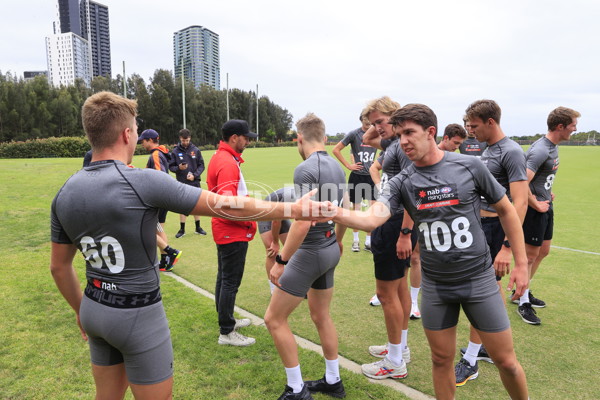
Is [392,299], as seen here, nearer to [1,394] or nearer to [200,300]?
[200,300]

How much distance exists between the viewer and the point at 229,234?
426 cm

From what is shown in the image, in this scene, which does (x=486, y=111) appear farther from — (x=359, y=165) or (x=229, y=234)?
(x=359, y=165)

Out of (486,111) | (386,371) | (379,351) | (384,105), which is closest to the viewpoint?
(486,111)

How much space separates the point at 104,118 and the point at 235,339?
322 centimetres

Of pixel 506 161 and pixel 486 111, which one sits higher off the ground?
pixel 486 111

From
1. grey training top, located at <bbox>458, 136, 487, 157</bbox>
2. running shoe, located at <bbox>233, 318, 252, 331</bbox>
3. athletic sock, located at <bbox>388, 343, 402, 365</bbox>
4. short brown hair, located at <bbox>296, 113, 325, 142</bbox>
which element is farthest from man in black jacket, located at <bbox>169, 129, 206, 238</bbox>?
athletic sock, located at <bbox>388, 343, 402, 365</bbox>

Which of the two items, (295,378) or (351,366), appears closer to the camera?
(295,378)

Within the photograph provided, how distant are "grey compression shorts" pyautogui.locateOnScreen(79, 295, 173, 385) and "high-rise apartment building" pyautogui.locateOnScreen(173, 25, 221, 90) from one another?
98.4 meters

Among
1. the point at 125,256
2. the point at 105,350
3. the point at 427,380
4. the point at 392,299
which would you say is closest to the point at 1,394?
the point at 105,350

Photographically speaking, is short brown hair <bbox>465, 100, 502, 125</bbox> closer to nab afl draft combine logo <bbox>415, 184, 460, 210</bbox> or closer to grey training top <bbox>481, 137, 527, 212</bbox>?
grey training top <bbox>481, 137, 527, 212</bbox>

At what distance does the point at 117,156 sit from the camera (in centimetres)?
204

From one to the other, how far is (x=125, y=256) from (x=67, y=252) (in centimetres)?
52

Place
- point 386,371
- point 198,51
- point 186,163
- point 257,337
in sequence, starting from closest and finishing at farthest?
point 386,371
point 257,337
point 186,163
point 198,51

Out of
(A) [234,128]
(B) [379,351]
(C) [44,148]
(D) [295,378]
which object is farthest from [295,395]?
(C) [44,148]
